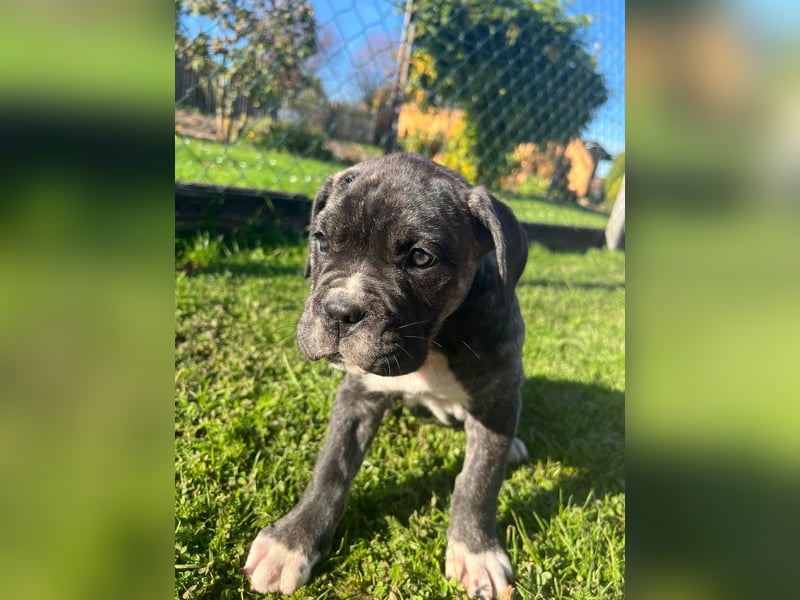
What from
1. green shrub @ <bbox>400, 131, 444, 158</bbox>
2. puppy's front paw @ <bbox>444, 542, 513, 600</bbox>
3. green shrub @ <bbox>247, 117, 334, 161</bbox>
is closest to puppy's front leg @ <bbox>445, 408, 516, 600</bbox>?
puppy's front paw @ <bbox>444, 542, 513, 600</bbox>

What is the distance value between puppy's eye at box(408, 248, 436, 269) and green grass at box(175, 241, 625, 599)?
1134 mm

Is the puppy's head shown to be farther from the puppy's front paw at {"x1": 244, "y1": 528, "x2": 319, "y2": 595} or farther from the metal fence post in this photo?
the metal fence post

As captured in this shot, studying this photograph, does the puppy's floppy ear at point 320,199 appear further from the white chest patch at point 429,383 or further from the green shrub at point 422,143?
the green shrub at point 422,143

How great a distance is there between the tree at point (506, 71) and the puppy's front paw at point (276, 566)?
19.9 feet

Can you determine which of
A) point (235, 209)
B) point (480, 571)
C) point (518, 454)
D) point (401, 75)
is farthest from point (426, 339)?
point (401, 75)

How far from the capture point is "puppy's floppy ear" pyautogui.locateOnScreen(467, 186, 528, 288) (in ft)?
7.22

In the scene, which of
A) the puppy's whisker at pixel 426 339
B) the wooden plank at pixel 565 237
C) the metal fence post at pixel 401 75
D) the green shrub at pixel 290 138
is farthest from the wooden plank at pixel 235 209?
the puppy's whisker at pixel 426 339

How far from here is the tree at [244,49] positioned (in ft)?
16.9

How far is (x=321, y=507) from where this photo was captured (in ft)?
7.46

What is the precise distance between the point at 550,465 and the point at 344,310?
5.74ft

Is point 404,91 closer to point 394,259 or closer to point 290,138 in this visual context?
point 290,138

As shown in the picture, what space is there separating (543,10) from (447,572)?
7626 mm

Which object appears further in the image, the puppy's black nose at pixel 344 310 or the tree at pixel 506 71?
the tree at pixel 506 71
